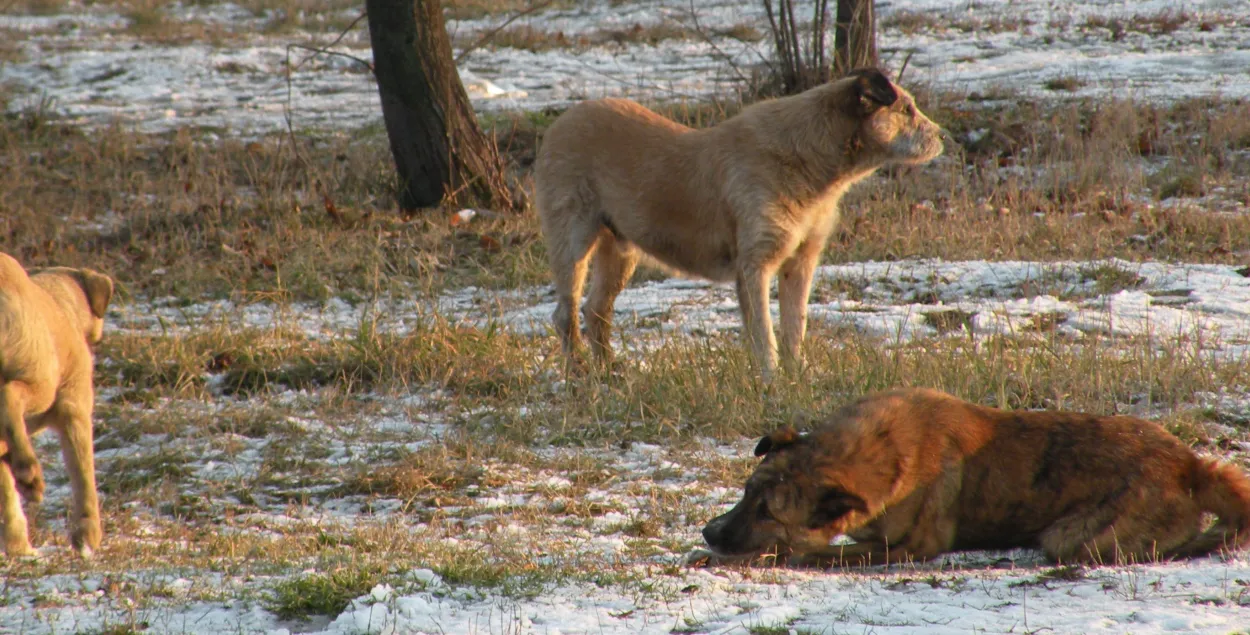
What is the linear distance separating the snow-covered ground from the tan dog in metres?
0.52

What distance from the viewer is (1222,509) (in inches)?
172

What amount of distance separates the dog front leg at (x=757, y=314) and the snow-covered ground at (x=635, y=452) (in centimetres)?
76

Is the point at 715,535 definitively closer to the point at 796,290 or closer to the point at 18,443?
the point at 18,443

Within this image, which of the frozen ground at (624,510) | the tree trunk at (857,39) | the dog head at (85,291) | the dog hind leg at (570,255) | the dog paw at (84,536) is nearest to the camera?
the frozen ground at (624,510)

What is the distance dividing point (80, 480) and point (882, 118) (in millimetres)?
4927

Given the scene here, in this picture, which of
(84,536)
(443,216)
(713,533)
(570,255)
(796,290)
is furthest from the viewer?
(443,216)

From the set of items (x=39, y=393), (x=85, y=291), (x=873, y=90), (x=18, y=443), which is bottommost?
(x=18, y=443)

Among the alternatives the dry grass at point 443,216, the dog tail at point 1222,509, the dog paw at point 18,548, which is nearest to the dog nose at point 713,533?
the dog tail at point 1222,509

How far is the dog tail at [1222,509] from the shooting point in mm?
4332

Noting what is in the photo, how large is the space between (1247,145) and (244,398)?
440 inches

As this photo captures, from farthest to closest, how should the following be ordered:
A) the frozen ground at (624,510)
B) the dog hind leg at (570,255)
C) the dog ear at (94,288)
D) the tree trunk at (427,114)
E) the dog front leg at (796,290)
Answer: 1. the tree trunk at (427,114)
2. the dog hind leg at (570,255)
3. the dog front leg at (796,290)
4. the dog ear at (94,288)
5. the frozen ground at (624,510)

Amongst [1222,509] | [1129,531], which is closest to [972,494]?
[1129,531]

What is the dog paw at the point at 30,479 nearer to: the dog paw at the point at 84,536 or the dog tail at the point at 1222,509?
the dog paw at the point at 84,536

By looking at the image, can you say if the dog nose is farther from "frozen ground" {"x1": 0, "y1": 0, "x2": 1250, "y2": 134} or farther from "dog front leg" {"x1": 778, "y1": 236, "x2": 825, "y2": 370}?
"frozen ground" {"x1": 0, "y1": 0, "x2": 1250, "y2": 134}
